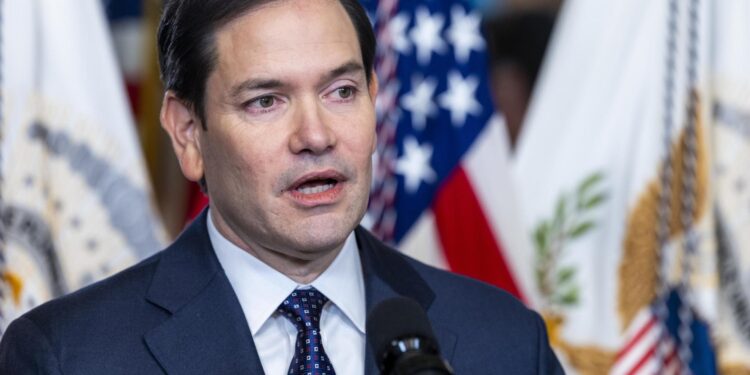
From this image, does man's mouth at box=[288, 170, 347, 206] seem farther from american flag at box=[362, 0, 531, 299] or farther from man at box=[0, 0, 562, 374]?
american flag at box=[362, 0, 531, 299]

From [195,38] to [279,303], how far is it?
0.46 metres

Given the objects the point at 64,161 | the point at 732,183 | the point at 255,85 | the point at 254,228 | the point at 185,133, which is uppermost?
the point at 255,85

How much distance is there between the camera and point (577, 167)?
4.30m

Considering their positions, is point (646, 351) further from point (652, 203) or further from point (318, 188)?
point (318, 188)

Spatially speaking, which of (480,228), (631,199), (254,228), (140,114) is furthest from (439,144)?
(254,228)

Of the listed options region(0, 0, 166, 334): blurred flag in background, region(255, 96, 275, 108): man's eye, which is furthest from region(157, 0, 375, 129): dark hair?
region(0, 0, 166, 334): blurred flag in background

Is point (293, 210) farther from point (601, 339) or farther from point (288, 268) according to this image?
point (601, 339)

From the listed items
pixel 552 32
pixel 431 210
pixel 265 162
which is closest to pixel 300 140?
pixel 265 162

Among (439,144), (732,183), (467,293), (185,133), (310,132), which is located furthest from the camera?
(439,144)

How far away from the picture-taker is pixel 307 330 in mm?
2303

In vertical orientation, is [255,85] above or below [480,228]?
above

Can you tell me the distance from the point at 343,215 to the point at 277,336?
9.6 inches

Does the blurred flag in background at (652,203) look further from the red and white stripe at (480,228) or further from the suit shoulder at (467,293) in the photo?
the suit shoulder at (467,293)

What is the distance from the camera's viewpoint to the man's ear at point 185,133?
2424mm
